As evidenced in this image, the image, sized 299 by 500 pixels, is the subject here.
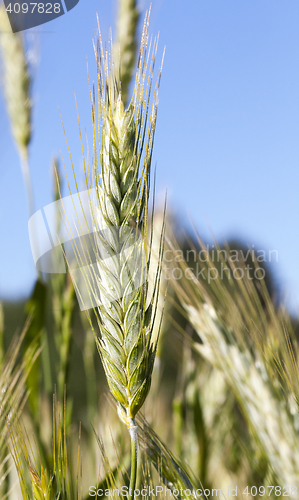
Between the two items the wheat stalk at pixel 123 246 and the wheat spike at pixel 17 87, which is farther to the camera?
the wheat spike at pixel 17 87

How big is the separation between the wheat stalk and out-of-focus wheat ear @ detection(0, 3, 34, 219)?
0.28 m

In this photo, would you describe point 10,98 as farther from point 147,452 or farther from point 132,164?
point 147,452

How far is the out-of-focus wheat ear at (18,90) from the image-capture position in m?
0.62

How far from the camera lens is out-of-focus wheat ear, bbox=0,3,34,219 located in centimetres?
62

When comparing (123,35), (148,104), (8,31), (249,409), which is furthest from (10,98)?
(249,409)

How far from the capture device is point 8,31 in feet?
1.92

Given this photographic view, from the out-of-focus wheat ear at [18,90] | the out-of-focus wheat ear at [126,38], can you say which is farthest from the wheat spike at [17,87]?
the out-of-focus wheat ear at [126,38]

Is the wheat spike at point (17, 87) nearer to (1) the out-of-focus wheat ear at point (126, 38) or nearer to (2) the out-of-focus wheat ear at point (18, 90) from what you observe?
(2) the out-of-focus wheat ear at point (18, 90)

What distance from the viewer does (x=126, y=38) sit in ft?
2.07

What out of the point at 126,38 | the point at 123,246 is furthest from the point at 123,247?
the point at 126,38

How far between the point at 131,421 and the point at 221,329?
0.88 ft

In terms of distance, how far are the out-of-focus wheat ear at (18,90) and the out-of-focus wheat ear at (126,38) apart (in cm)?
18

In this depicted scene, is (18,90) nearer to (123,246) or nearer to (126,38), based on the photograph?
(126,38)

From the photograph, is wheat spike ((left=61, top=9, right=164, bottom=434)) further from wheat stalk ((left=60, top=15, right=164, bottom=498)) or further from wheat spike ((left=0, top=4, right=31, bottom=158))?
wheat spike ((left=0, top=4, right=31, bottom=158))
